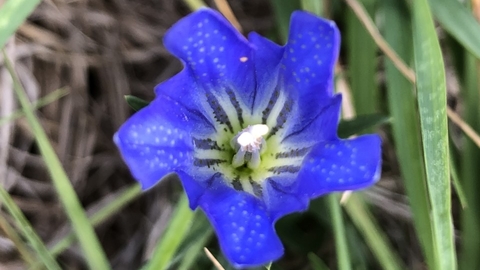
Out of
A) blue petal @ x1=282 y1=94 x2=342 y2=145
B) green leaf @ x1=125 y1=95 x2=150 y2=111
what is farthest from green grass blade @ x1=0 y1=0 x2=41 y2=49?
blue petal @ x1=282 y1=94 x2=342 y2=145

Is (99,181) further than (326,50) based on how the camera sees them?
Yes

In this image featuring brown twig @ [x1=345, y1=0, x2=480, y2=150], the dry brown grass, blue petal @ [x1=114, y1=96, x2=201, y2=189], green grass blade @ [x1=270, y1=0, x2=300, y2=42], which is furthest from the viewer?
the dry brown grass

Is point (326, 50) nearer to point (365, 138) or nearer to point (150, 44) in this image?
point (365, 138)

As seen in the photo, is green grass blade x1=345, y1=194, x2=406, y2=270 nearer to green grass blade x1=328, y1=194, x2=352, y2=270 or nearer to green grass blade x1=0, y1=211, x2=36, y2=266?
green grass blade x1=328, y1=194, x2=352, y2=270

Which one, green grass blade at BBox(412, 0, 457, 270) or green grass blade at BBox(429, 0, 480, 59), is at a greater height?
green grass blade at BBox(429, 0, 480, 59)

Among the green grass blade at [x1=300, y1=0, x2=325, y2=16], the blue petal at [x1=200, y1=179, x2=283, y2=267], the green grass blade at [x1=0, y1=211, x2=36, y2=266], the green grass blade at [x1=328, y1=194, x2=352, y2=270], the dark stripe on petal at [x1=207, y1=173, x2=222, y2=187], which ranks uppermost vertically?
the green grass blade at [x1=300, y1=0, x2=325, y2=16]

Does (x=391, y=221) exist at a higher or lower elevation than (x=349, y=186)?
lower

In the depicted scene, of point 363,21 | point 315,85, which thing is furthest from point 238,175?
point 363,21

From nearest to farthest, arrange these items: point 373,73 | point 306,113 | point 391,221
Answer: point 306,113 < point 373,73 < point 391,221

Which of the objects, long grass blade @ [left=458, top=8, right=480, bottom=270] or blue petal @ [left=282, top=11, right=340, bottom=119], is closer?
blue petal @ [left=282, top=11, right=340, bottom=119]
